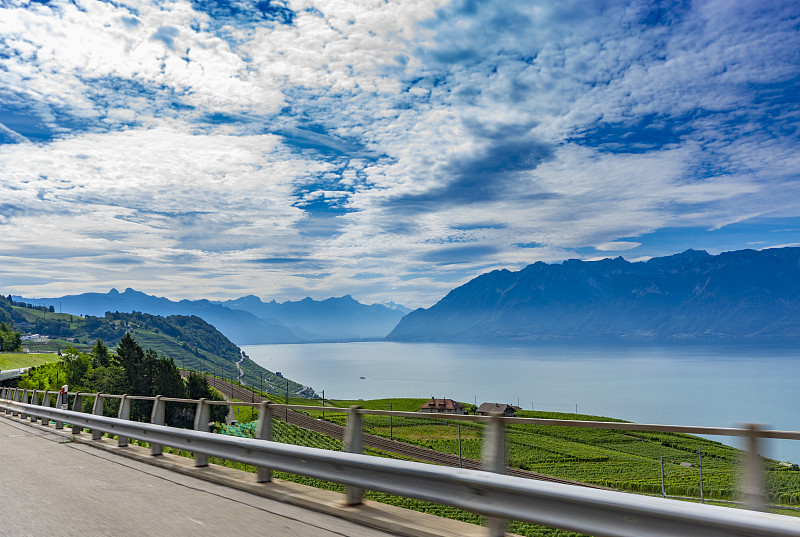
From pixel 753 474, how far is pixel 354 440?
4095 mm

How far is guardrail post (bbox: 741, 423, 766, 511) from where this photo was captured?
3893 millimetres

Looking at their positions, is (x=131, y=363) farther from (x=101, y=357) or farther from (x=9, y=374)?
(x=101, y=357)

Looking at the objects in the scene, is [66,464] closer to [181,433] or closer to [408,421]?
[181,433]

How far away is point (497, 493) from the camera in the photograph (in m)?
4.99

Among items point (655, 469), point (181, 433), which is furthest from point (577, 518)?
point (181, 433)

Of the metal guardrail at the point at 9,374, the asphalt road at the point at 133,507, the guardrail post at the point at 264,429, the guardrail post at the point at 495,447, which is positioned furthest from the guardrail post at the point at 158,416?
the metal guardrail at the point at 9,374

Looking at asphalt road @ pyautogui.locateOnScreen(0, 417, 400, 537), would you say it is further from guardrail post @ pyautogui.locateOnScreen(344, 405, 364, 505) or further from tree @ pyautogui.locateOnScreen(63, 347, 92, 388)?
tree @ pyautogui.locateOnScreen(63, 347, 92, 388)

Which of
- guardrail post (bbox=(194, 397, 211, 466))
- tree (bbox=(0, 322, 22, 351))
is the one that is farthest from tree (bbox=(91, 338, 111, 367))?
guardrail post (bbox=(194, 397, 211, 466))

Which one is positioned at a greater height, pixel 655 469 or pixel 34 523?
pixel 655 469

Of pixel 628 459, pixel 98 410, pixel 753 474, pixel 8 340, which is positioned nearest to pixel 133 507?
pixel 628 459

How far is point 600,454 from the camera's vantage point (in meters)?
5.21

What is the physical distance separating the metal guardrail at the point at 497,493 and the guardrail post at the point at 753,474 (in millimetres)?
64

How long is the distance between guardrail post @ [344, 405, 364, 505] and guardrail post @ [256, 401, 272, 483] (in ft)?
6.08

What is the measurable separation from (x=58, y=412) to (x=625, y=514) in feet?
56.0
